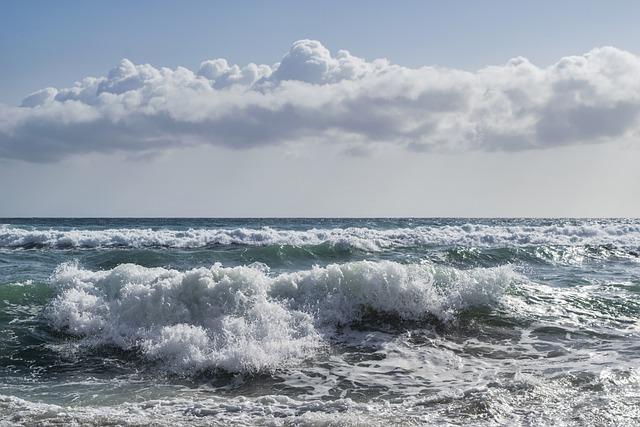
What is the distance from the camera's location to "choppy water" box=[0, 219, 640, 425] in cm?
683

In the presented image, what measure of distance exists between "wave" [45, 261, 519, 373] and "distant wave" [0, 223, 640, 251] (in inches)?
484

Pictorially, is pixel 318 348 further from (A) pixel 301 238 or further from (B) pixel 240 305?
(A) pixel 301 238

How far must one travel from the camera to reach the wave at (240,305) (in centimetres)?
907

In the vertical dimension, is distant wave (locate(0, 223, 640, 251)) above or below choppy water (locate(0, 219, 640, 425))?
above

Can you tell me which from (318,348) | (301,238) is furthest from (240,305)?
(301,238)

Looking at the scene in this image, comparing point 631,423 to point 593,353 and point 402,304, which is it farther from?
point 402,304

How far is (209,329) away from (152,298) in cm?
143

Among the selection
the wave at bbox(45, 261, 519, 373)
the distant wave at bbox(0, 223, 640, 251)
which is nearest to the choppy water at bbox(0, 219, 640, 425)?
the wave at bbox(45, 261, 519, 373)

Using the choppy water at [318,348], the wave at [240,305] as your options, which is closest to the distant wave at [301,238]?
the wave at [240,305]

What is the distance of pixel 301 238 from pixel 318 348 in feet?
70.5

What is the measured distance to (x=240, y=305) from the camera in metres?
10.5

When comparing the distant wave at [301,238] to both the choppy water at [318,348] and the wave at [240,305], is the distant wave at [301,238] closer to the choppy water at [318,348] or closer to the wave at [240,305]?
the wave at [240,305]

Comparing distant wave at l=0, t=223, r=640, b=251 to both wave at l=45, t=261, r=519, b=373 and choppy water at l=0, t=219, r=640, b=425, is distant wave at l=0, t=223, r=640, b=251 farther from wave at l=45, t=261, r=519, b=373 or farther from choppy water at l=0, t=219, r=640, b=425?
choppy water at l=0, t=219, r=640, b=425

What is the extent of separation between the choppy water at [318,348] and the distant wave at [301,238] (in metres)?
12.5
